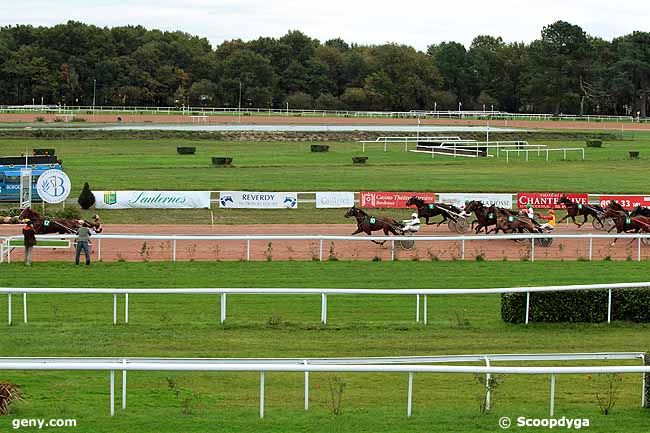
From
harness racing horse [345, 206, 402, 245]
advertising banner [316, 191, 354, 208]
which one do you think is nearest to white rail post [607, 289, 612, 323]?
harness racing horse [345, 206, 402, 245]

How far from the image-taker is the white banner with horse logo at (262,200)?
30.9 m

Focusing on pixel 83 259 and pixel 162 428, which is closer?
pixel 162 428

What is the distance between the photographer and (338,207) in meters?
31.3

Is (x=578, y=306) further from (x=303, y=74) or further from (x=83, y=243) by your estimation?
(x=303, y=74)

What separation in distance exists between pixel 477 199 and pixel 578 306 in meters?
16.2

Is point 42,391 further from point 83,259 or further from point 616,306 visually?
point 83,259

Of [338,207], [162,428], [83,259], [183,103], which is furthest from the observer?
[183,103]

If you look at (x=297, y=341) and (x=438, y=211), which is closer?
(x=297, y=341)

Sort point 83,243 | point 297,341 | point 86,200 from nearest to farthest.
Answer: point 297,341
point 83,243
point 86,200

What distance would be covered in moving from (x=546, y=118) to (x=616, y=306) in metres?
69.7

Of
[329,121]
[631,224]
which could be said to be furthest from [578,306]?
[329,121]

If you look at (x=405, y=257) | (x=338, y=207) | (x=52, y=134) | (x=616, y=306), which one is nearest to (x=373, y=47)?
(x=52, y=134)

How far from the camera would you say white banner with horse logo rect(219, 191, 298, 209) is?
30.9m

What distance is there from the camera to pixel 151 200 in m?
30.5
